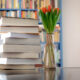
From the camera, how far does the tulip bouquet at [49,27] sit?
938mm

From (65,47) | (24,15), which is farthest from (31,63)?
(65,47)

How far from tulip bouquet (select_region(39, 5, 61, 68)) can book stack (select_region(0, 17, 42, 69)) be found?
0.13 metres

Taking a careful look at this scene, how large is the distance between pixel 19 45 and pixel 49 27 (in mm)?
255

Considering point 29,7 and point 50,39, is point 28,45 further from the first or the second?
point 29,7

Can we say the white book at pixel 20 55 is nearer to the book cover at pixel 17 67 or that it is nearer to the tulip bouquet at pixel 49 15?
the book cover at pixel 17 67

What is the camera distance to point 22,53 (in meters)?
0.80

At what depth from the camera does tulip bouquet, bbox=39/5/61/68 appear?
938mm

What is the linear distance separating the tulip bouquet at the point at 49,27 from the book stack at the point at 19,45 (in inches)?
5.0

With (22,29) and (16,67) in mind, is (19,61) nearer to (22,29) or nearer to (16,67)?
(16,67)

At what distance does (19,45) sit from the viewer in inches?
31.6

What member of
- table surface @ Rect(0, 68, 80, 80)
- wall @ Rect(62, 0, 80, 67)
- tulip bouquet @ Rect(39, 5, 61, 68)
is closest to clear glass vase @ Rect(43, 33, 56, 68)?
tulip bouquet @ Rect(39, 5, 61, 68)

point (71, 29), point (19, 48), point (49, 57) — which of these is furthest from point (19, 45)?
point (71, 29)

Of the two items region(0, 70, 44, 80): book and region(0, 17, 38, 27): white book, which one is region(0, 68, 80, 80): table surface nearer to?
region(0, 70, 44, 80): book

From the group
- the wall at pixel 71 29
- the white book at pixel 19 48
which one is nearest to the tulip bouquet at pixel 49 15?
the white book at pixel 19 48
